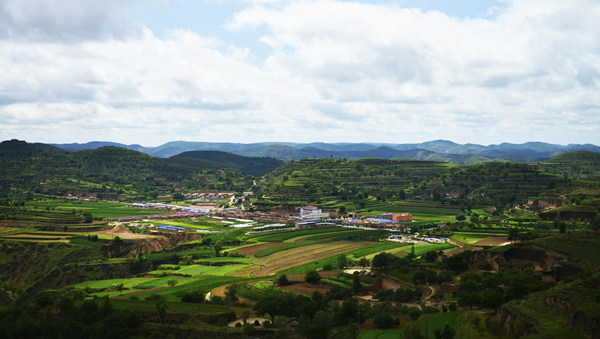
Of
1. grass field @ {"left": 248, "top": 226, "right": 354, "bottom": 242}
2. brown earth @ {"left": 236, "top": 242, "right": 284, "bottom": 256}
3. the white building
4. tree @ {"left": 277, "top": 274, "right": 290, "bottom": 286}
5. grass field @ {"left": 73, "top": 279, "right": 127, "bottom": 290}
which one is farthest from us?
the white building

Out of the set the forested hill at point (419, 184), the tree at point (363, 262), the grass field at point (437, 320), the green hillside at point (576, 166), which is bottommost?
the tree at point (363, 262)

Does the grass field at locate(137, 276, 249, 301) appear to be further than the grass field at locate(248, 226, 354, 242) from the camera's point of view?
No

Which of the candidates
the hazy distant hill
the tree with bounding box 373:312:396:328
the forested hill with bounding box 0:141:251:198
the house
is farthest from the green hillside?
the hazy distant hill

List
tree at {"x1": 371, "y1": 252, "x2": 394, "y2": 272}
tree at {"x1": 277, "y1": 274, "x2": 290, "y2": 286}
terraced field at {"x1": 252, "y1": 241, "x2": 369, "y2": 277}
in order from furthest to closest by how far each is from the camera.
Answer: terraced field at {"x1": 252, "y1": 241, "x2": 369, "y2": 277}, tree at {"x1": 371, "y1": 252, "x2": 394, "y2": 272}, tree at {"x1": 277, "y1": 274, "x2": 290, "y2": 286}

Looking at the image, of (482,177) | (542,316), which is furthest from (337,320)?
(482,177)

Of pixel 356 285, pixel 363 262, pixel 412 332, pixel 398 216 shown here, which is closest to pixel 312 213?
pixel 398 216

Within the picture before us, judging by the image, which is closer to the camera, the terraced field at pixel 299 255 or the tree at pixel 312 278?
the tree at pixel 312 278

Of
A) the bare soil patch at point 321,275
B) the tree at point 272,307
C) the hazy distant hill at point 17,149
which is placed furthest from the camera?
the hazy distant hill at point 17,149

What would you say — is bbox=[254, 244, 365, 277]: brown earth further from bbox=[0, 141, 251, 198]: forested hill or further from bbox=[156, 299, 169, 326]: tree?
bbox=[0, 141, 251, 198]: forested hill

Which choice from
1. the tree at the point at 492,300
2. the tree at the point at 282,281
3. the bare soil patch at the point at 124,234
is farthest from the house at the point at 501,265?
the bare soil patch at the point at 124,234

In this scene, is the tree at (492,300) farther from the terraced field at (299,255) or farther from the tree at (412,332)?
the terraced field at (299,255)

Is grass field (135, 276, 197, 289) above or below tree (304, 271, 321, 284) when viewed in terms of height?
below

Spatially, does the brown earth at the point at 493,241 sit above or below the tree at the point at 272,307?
above
